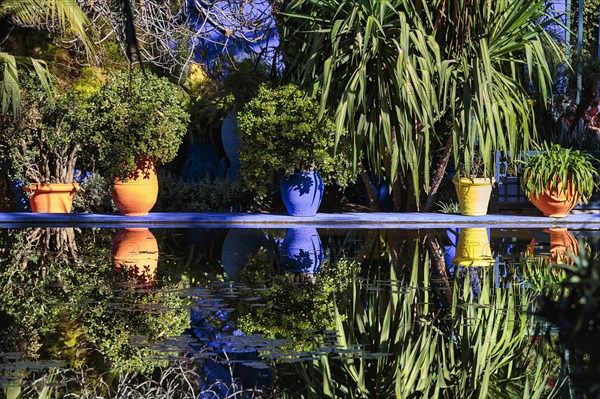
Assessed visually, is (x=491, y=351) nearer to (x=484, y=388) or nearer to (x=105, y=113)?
(x=484, y=388)

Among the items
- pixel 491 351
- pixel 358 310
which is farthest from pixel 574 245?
pixel 491 351

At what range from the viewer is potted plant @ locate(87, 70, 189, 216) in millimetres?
14648

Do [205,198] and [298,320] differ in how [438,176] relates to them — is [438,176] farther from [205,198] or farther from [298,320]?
[298,320]

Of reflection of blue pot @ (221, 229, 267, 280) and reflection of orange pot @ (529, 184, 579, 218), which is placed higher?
reflection of orange pot @ (529, 184, 579, 218)

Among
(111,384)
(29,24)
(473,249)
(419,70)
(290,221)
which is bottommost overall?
(111,384)

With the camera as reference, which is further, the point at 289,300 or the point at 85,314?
the point at 289,300

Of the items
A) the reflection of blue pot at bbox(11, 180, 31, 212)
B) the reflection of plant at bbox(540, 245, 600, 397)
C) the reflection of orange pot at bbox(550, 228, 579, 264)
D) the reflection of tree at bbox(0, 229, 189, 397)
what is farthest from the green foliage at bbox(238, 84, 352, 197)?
the reflection of plant at bbox(540, 245, 600, 397)

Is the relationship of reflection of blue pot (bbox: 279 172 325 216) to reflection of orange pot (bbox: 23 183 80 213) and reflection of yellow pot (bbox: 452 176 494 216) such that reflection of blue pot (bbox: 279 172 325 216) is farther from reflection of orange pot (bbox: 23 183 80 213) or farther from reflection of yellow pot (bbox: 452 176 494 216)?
reflection of orange pot (bbox: 23 183 80 213)

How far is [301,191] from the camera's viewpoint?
14.9 metres

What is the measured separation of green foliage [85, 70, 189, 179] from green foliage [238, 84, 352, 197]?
3.51 ft

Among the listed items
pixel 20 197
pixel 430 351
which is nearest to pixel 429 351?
pixel 430 351

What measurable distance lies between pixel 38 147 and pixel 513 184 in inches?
288

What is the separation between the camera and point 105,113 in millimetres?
14727

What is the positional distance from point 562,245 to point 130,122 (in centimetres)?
640
